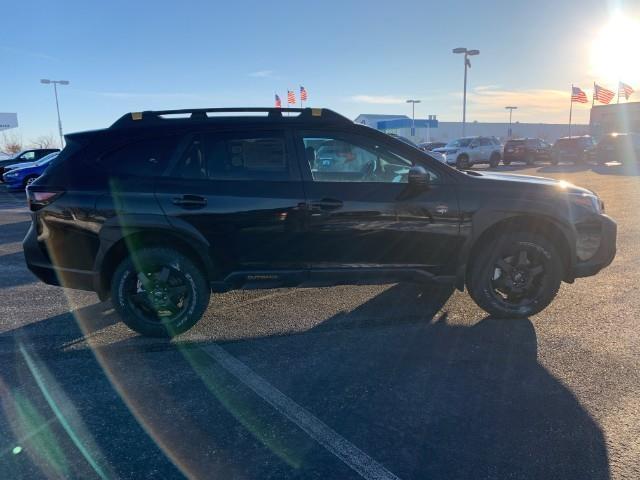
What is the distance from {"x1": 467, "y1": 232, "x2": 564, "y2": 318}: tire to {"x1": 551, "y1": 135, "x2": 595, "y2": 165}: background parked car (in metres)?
27.1

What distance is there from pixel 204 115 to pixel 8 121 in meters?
71.0

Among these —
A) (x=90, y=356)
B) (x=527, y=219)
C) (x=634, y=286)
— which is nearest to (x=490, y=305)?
(x=527, y=219)

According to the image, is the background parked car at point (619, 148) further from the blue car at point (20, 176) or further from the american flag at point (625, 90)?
the blue car at point (20, 176)

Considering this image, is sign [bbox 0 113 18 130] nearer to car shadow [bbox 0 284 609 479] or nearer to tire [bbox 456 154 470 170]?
tire [bbox 456 154 470 170]

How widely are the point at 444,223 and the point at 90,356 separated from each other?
3.15 m

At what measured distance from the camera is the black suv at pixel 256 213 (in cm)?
393

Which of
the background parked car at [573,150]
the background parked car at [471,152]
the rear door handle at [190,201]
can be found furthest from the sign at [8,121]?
the rear door handle at [190,201]

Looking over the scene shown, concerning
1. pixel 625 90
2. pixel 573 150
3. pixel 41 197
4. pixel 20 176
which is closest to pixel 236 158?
pixel 41 197

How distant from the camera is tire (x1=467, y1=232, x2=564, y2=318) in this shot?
4266mm

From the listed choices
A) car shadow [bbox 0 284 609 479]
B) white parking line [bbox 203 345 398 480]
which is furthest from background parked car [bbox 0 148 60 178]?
white parking line [bbox 203 345 398 480]

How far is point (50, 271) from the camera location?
4.06 m

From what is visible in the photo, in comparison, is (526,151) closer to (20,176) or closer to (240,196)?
(20,176)

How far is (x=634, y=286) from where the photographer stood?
5199 millimetres

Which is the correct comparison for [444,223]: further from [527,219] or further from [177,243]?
[177,243]
